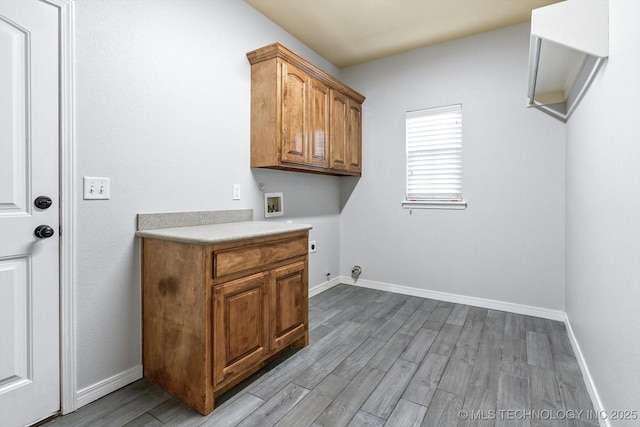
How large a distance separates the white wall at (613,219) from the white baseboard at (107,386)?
2370 millimetres

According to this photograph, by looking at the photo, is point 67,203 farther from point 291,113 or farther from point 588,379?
point 588,379

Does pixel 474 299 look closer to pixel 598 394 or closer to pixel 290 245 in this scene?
pixel 598 394

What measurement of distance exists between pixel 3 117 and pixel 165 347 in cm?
135

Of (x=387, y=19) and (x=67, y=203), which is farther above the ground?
(x=387, y=19)

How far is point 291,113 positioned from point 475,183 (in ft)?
6.41

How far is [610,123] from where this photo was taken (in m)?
1.43

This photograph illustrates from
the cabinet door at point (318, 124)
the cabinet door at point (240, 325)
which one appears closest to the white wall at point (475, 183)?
the cabinet door at point (318, 124)

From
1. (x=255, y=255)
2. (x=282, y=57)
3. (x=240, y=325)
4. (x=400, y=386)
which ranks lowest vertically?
(x=400, y=386)

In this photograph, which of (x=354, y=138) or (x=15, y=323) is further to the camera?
(x=354, y=138)

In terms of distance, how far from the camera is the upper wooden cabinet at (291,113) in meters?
2.51

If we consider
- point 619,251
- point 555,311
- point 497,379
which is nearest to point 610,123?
point 619,251

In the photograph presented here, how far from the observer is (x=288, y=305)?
2.13 meters

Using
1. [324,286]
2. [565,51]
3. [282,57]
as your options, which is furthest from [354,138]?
[565,51]

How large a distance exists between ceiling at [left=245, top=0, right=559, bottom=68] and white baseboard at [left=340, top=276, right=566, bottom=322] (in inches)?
103
